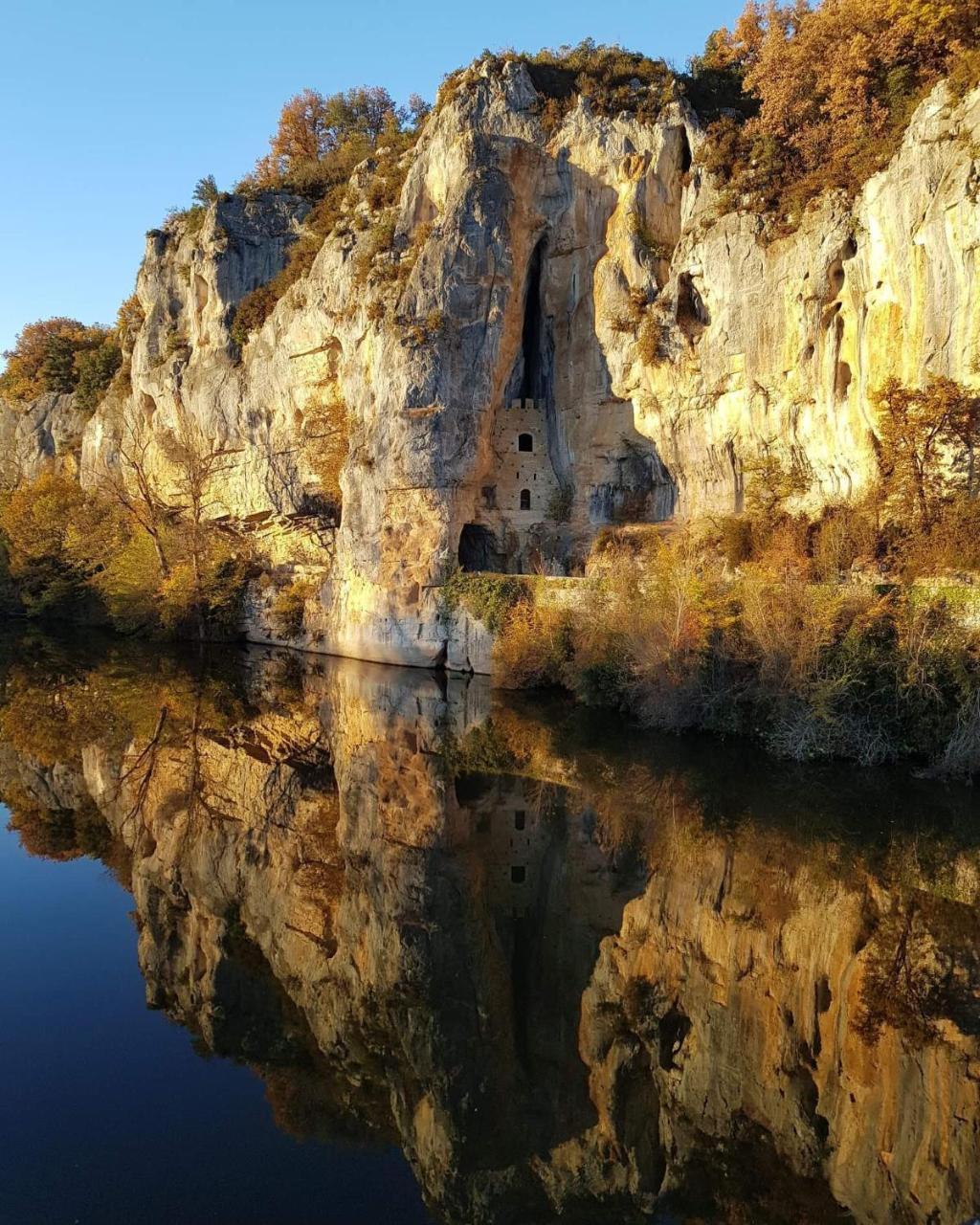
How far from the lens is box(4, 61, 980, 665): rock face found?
19.9 m

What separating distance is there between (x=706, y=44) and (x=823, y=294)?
17.7 meters

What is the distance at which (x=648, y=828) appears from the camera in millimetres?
11008

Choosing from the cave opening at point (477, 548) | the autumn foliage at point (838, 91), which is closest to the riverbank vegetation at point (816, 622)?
the cave opening at point (477, 548)

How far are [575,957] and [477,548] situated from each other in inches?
796

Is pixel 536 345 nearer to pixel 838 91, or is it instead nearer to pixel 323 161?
pixel 838 91

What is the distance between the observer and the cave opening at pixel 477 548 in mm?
26875

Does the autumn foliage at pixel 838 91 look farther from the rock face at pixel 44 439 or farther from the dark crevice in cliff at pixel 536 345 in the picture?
the rock face at pixel 44 439

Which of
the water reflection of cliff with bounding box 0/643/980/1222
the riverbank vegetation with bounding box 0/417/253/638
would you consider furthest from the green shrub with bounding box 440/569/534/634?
the riverbank vegetation with bounding box 0/417/253/638

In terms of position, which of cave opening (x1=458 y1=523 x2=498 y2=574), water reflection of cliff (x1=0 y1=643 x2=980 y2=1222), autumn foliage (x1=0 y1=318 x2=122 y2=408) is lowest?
water reflection of cliff (x1=0 y1=643 x2=980 y2=1222)

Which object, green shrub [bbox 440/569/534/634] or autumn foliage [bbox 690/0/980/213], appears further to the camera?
green shrub [bbox 440/569/534/634]

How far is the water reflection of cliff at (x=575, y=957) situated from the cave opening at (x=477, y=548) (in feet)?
41.5

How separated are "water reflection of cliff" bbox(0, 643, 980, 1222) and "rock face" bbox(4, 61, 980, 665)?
405 inches

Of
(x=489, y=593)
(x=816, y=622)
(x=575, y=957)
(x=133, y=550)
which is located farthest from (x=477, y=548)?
(x=575, y=957)

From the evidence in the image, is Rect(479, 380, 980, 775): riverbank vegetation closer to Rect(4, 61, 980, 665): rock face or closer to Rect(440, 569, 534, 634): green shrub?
Rect(440, 569, 534, 634): green shrub
